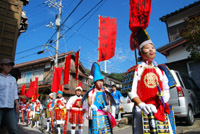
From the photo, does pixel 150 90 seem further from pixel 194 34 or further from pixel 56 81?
pixel 56 81

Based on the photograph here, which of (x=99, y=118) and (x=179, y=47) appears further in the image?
(x=179, y=47)

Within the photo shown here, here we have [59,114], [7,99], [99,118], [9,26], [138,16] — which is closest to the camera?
[138,16]

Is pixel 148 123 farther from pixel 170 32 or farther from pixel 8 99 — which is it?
pixel 170 32

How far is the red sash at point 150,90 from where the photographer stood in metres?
2.18

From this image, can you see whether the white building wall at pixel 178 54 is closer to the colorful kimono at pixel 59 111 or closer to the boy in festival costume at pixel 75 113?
the boy in festival costume at pixel 75 113

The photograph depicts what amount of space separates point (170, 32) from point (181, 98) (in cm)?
988

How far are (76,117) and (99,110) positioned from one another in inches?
95.2

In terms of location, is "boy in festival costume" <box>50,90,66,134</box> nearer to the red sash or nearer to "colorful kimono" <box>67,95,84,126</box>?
"colorful kimono" <box>67,95,84,126</box>

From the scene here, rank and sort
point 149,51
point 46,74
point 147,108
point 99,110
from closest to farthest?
point 147,108, point 149,51, point 99,110, point 46,74

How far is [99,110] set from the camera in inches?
144

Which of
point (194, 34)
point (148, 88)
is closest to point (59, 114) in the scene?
point (148, 88)

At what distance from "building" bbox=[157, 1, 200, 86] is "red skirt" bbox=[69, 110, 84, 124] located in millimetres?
8012

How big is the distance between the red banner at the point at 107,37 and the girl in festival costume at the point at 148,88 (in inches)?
186

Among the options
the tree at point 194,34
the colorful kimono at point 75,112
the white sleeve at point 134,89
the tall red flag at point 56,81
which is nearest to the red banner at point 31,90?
the tall red flag at point 56,81
